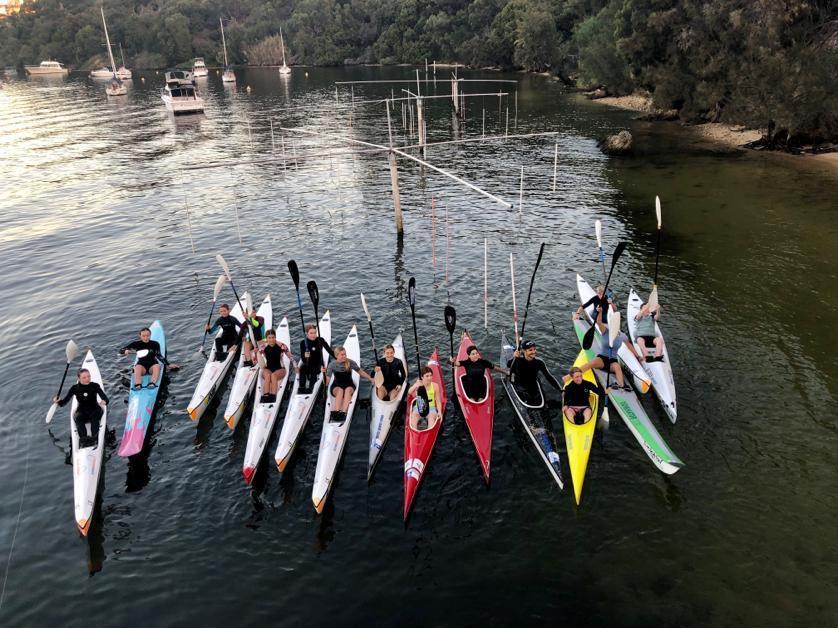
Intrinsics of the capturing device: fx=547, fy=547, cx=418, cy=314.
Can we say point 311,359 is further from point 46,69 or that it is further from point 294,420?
point 46,69

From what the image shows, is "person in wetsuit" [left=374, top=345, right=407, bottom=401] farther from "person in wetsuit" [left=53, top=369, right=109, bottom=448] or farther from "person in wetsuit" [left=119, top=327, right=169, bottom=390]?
"person in wetsuit" [left=53, top=369, right=109, bottom=448]

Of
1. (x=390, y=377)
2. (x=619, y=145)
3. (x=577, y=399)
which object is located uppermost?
(x=619, y=145)

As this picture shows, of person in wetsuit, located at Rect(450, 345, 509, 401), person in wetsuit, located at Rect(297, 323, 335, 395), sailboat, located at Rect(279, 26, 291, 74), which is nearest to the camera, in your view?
person in wetsuit, located at Rect(450, 345, 509, 401)

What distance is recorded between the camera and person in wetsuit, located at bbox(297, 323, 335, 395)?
17.3 metres

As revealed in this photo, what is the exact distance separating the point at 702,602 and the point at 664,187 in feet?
112

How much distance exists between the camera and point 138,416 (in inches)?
645

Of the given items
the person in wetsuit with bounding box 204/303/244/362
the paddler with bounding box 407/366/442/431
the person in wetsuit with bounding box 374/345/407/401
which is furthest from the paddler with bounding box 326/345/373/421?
the person in wetsuit with bounding box 204/303/244/362

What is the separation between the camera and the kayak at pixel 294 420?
1481 cm

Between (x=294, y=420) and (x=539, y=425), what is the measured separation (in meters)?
7.04

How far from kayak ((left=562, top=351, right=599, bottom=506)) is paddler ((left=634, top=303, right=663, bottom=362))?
3.76 meters

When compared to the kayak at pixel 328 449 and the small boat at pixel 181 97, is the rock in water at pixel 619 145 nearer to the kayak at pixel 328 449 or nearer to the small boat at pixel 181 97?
the kayak at pixel 328 449

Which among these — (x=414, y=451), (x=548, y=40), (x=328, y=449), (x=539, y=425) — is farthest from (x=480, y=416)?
(x=548, y=40)

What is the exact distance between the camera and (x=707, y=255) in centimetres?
2788

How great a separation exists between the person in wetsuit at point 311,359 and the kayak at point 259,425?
0.78 meters
